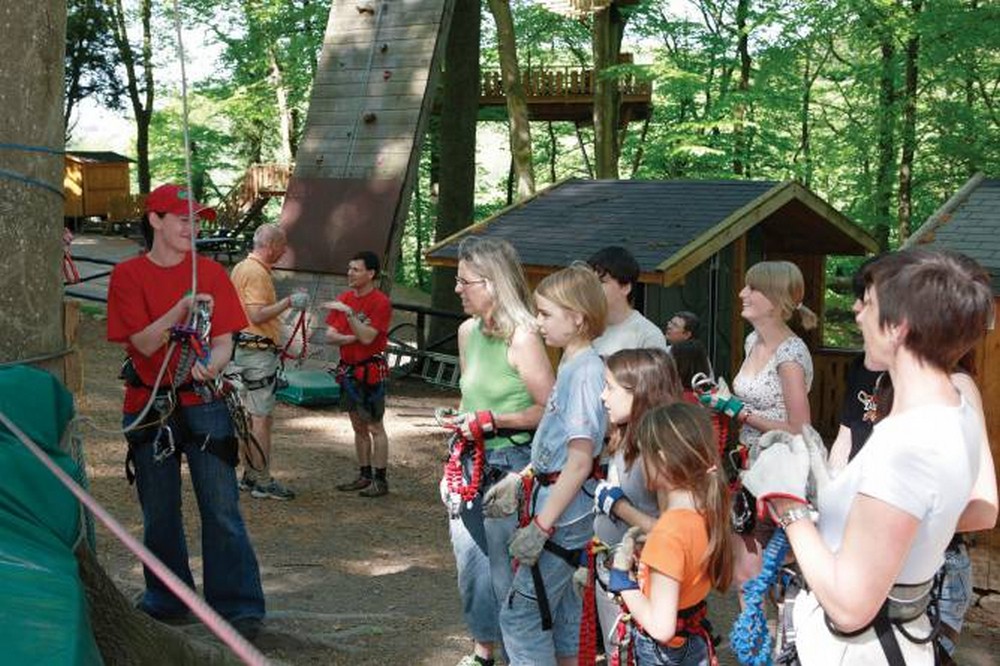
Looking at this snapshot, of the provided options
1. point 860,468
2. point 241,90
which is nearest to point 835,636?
point 860,468

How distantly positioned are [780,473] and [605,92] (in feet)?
59.1

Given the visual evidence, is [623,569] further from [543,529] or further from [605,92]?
[605,92]

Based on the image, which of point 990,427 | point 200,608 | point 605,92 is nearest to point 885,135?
point 605,92

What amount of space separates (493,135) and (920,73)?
918 inches

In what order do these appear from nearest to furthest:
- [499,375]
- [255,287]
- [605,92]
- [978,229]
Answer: [499,375] < [978,229] < [255,287] < [605,92]

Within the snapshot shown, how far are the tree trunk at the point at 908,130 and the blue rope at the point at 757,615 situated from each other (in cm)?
1871

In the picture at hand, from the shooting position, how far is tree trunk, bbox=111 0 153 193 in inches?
1278

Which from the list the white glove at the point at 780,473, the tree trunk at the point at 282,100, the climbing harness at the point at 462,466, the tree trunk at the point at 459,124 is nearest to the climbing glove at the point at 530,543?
the climbing harness at the point at 462,466

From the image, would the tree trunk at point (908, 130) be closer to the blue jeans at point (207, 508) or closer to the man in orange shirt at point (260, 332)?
the man in orange shirt at point (260, 332)

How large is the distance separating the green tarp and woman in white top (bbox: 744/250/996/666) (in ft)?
4.76

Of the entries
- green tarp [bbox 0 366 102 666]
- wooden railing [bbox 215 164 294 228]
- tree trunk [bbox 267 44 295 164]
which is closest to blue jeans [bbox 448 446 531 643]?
green tarp [bbox 0 366 102 666]

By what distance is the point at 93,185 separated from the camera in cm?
3083

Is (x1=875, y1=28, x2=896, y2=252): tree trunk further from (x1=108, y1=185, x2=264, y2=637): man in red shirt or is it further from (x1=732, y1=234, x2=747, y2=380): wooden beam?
(x1=108, y1=185, x2=264, y2=637): man in red shirt

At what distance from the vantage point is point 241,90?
28438mm
